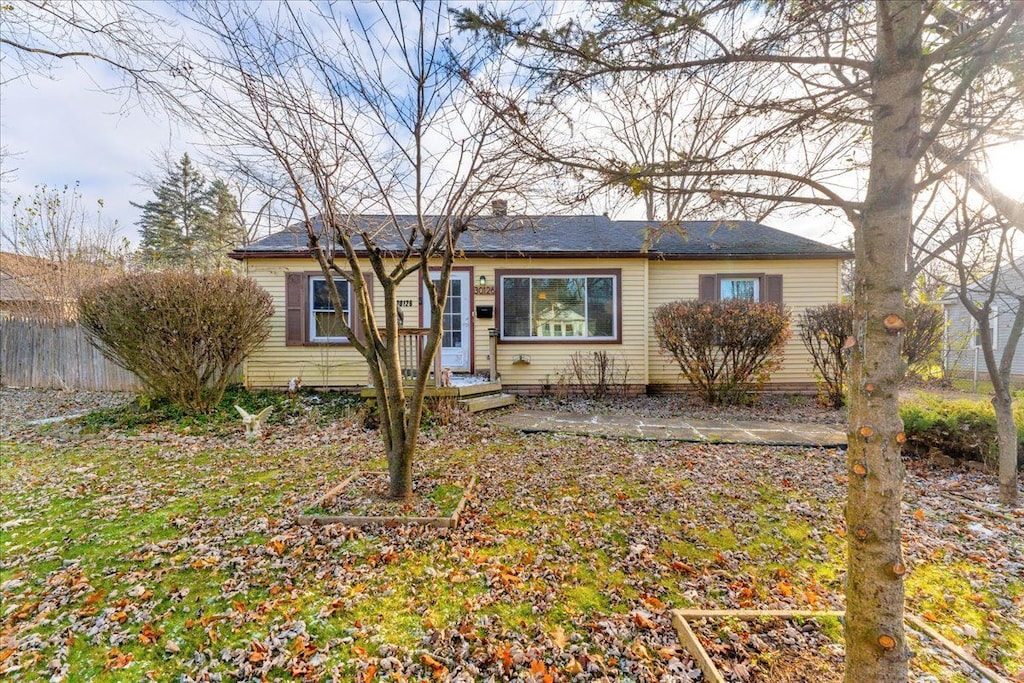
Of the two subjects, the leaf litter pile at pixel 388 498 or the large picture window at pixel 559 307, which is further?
the large picture window at pixel 559 307

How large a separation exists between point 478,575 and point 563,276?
7379 mm

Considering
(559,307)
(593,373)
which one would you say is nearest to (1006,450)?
(593,373)

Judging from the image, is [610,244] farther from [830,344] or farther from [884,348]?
[884,348]

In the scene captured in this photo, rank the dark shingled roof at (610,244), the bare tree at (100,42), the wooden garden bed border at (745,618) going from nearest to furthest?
1. the wooden garden bed border at (745,618)
2. the bare tree at (100,42)
3. the dark shingled roof at (610,244)

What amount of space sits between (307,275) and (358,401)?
2.90 metres

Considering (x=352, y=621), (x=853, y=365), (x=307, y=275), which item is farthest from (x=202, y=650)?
(x=307, y=275)

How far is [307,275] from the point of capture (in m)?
9.04

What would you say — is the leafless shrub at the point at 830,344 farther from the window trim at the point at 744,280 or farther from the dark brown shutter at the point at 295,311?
the dark brown shutter at the point at 295,311

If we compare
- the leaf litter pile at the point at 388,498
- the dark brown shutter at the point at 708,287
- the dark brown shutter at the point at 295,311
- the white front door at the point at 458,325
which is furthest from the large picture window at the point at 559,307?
the leaf litter pile at the point at 388,498

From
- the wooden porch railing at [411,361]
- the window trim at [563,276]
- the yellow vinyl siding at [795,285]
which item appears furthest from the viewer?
the yellow vinyl siding at [795,285]

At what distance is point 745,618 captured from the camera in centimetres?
215

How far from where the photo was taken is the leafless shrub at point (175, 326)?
6582mm

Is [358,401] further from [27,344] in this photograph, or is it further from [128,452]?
[27,344]

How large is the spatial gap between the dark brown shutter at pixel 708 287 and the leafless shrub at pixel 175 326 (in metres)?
8.85
